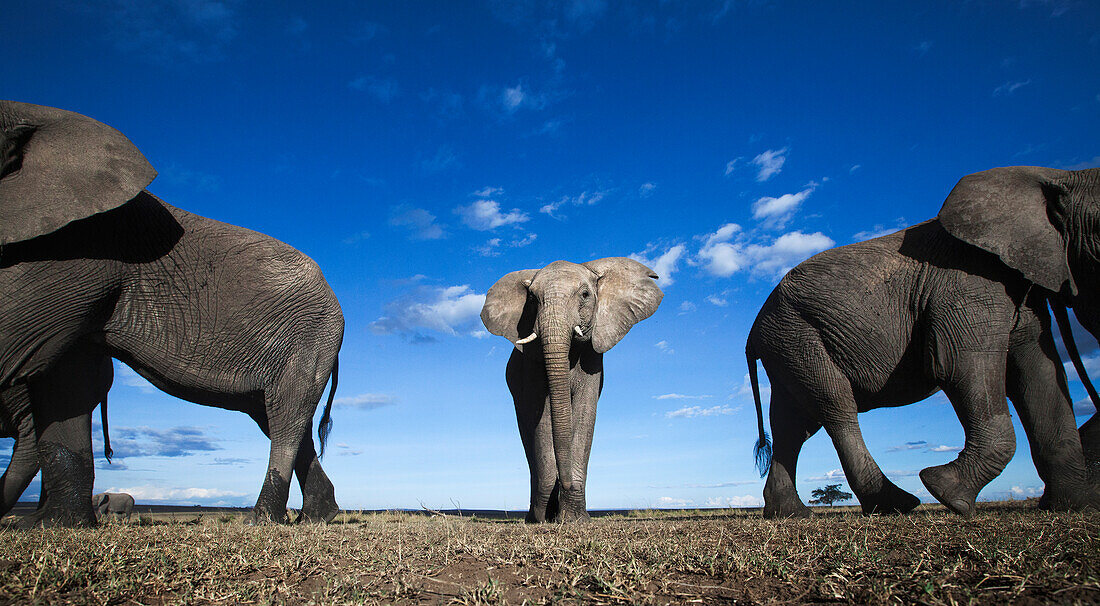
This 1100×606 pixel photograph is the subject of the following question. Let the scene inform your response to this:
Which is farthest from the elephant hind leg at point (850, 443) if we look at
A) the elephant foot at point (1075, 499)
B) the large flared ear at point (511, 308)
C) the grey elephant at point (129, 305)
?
the grey elephant at point (129, 305)

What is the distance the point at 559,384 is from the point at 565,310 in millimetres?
1112

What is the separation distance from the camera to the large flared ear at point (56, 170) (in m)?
6.90

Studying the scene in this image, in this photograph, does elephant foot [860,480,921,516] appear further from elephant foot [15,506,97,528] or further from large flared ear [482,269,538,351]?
elephant foot [15,506,97,528]

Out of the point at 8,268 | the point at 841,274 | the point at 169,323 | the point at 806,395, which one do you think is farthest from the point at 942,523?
the point at 8,268

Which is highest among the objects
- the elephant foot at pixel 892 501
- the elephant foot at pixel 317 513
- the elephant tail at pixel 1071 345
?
the elephant tail at pixel 1071 345

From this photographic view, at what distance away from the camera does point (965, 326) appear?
802 centimetres

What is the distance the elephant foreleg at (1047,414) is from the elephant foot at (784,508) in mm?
3095

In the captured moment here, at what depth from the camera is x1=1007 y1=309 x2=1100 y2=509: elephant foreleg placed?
8.51m

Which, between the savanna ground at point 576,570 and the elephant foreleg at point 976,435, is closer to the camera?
the savanna ground at point 576,570

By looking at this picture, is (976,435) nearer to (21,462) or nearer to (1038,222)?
(1038,222)

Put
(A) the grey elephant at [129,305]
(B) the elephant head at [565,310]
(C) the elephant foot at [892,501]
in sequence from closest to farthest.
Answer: (A) the grey elephant at [129,305], (C) the elephant foot at [892,501], (B) the elephant head at [565,310]

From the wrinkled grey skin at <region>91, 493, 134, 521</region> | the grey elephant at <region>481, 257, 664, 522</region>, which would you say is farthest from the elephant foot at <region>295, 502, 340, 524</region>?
the wrinkled grey skin at <region>91, 493, 134, 521</region>

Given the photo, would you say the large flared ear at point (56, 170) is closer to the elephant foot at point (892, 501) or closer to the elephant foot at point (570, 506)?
the elephant foot at point (570, 506)

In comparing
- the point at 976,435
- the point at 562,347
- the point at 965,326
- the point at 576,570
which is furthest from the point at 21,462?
the point at 965,326
